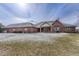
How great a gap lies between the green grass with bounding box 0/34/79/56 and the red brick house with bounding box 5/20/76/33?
4.3 inches

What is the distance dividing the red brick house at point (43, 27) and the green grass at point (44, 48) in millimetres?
109

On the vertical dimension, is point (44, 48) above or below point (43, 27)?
below

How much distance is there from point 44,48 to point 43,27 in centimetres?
23

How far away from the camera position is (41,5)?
1.50 metres

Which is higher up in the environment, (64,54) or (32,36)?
(32,36)

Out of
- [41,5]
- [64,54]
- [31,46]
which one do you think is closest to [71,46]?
[64,54]

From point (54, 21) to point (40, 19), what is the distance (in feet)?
0.50

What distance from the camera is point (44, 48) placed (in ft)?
4.89

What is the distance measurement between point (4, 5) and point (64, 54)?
32.4 inches

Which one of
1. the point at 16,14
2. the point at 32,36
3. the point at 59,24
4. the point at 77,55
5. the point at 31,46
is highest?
the point at 16,14

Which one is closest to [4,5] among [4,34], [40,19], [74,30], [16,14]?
[16,14]

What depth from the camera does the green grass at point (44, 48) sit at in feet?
4.85

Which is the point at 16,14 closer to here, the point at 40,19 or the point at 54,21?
Answer: the point at 40,19

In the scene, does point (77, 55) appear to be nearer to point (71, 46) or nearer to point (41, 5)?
point (71, 46)
